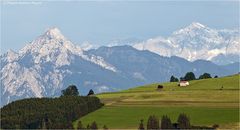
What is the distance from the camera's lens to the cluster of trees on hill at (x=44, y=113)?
168 meters

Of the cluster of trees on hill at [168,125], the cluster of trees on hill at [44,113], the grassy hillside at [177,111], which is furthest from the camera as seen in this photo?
the cluster of trees on hill at [44,113]

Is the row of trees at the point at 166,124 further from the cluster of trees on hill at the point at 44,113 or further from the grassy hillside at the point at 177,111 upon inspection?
the cluster of trees on hill at the point at 44,113

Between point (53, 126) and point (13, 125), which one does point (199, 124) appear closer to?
point (53, 126)

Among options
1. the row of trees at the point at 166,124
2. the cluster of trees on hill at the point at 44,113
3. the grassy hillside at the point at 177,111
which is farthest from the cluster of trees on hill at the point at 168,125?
the cluster of trees on hill at the point at 44,113

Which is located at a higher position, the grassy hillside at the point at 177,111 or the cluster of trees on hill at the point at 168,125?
the grassy hillside at the point at 177,111

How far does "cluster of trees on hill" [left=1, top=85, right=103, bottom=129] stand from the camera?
550 ft

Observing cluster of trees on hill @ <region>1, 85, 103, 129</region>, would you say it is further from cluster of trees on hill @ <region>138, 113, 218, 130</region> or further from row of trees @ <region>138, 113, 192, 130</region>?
cluster of trees on hill @ <region>138, 113, 218, 130</region>

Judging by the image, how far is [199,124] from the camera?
150625 mm

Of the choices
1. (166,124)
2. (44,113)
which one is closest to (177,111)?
(166,124)

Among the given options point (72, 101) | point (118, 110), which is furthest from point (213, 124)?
point (72, 101)

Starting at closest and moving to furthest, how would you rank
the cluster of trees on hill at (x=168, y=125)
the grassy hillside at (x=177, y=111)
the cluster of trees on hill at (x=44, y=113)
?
the cluster of trees on hill at (x=168, y=125) < the grassy hillside at (x=177, y=111) < the cluster of trees on hill at (x=44, y=113)

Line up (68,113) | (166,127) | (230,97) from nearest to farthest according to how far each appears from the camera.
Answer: (166,127), (68,113), (230,97)

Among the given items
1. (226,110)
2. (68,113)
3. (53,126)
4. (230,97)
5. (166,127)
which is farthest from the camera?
(230,97)

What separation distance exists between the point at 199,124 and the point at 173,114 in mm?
18718
